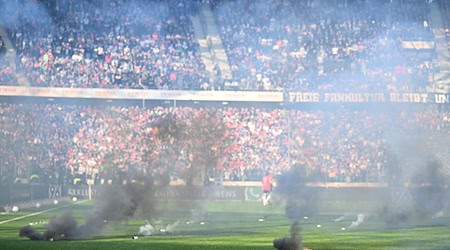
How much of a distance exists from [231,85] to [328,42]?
6484 mm

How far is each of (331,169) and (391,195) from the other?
5476 millimetres

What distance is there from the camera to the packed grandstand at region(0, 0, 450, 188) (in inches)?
1528

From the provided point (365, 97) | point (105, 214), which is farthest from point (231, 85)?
point (105, 214)

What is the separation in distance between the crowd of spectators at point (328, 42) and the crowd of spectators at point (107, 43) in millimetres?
2284

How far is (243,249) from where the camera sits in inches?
811

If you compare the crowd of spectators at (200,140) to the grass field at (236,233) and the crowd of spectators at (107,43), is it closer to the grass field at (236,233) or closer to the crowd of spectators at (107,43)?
the crowd of spectators at (107,43)

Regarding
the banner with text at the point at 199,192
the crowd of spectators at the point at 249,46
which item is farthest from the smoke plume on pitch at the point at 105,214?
the crowd of spectators at the point at 249,46

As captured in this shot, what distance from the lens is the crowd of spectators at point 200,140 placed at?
40.5 meters

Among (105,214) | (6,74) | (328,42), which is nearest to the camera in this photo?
(105,214)

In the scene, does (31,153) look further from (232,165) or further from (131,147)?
(232,165)

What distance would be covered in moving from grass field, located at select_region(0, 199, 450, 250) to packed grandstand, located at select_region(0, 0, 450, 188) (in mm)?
5841

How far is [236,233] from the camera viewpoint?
84.2 feet

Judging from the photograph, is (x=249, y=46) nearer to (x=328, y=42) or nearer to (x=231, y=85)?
(x=231, y=85)

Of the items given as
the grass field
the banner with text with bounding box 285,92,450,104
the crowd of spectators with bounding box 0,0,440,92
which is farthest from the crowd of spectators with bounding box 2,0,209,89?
the grass field
